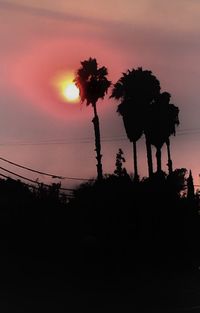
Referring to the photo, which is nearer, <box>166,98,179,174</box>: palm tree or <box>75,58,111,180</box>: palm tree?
<box>75,58,111,180</box>: palm tree

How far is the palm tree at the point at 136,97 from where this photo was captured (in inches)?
2229

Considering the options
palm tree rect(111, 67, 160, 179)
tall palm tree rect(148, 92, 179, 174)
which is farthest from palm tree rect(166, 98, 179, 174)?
palm tree rect(111, 67, 160, 179)

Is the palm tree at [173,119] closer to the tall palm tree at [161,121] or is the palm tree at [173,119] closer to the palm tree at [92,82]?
the tall palm tree at [161,121]

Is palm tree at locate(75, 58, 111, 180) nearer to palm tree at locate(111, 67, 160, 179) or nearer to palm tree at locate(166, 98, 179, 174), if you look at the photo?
palm tree at locate(111, 67, 160, 179)

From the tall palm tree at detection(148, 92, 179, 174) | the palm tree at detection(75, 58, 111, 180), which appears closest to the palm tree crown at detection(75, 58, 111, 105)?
the palm tree at detection(75, 58, 111, 180)

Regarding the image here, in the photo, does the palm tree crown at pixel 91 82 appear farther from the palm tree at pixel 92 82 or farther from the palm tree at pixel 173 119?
the palm tree at pixel 173 119

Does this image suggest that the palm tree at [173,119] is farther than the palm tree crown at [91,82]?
Yes

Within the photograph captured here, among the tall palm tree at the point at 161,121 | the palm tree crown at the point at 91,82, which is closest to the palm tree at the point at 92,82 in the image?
the palm tree crown at the point at 91,82

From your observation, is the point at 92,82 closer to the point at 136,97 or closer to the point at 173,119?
the point at 136,97

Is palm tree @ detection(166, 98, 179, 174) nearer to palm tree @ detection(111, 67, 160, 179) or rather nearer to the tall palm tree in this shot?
the tall palm tree

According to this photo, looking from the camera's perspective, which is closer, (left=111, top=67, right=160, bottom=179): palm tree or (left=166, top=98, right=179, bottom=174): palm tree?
(left=111, top=67, right=160, bottom=179): palm tree

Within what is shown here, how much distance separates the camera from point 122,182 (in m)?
44.5

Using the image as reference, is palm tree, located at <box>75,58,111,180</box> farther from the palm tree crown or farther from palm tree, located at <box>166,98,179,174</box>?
palm tree, located at <box>166,98,179,174</box>

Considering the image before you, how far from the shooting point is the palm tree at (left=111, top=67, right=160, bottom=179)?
56625 mm
